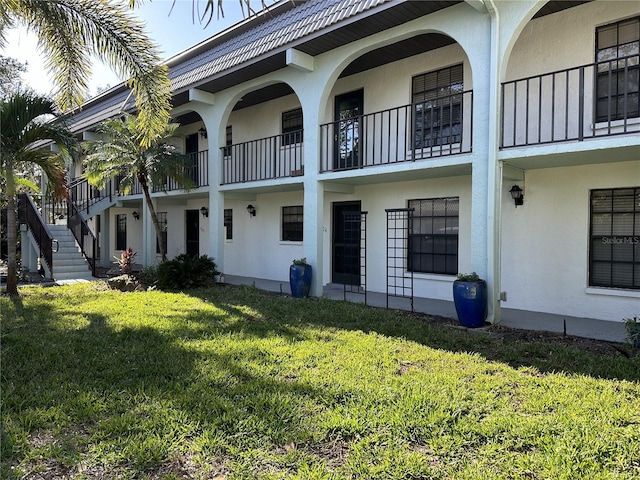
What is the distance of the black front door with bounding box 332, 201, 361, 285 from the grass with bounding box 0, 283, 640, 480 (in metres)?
4.57

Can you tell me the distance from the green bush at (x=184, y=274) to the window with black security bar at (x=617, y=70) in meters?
9.44

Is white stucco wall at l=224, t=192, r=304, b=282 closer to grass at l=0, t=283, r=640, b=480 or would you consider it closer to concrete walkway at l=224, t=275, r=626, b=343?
concrete walkway at l=224, t=275, r=626, b=343

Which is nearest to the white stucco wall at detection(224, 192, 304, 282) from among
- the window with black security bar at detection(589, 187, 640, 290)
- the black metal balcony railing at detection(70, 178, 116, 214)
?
the black metal balcony railing at detection(70, 178, 116, 214)

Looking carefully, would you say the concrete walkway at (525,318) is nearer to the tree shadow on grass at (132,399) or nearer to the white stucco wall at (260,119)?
the tree shadow on grass at (132,399)

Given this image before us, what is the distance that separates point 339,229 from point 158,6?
7.31 m

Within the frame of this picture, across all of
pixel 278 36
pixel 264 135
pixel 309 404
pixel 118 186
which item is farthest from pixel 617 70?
pixel 118 186

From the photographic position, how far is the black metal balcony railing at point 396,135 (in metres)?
8.99

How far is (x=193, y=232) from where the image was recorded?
655 inches

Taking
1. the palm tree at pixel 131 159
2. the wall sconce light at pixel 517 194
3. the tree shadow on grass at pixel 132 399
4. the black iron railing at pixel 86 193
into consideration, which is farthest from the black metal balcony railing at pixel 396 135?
the black iron railing at pixel 86 193

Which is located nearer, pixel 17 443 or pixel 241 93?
pixel 17 443

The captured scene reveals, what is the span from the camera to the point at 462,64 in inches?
358

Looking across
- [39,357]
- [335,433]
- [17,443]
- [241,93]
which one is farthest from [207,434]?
[241,93]

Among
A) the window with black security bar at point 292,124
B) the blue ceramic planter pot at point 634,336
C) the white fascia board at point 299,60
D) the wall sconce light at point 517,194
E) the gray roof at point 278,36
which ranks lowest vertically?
the blue ceramic planter pot at point 634,336

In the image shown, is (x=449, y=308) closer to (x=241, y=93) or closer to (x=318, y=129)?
(x=318, y=129)
